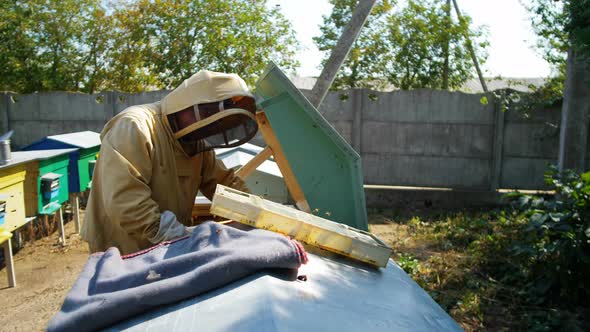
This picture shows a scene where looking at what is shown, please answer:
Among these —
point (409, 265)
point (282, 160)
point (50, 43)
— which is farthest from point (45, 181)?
point (50, 43)

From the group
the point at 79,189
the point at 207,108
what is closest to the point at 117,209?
the point at 207,108

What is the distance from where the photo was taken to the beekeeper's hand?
6.80 ft

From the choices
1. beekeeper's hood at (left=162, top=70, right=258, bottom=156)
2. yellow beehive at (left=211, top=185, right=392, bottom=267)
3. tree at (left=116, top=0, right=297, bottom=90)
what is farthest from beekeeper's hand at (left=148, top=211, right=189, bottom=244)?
tree at (left=116, top=0, right=297, bottom=90)

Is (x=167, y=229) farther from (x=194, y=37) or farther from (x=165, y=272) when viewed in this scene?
(x=194, y=37)

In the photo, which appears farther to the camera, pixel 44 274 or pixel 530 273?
pixel 44 274

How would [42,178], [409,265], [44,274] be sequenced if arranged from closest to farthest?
[409,265]
[44,274]
[42,178]

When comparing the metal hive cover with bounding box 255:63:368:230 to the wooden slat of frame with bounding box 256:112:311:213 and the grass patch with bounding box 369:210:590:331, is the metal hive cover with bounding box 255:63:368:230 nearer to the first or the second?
the wooden slat of frame with bounding box 256:112:311:213

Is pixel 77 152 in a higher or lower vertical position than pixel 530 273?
higher

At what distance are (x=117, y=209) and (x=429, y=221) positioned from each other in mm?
6341

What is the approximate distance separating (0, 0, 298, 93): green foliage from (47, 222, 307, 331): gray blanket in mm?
10089

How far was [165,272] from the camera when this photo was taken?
55.5 inches

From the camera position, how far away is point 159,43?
1150 centimetres

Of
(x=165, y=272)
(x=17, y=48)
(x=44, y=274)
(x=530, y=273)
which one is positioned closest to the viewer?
(x=165, y=272)

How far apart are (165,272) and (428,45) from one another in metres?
11.5
